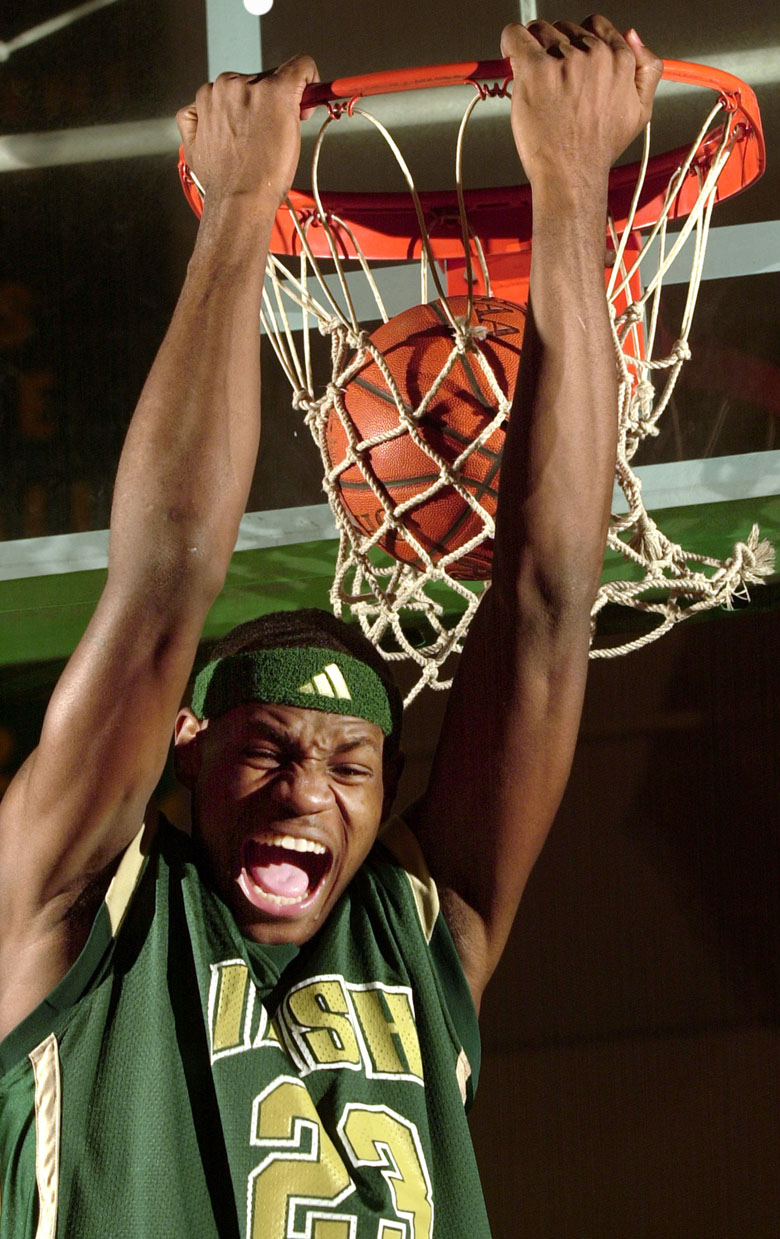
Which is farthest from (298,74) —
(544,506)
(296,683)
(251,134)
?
(296,683)

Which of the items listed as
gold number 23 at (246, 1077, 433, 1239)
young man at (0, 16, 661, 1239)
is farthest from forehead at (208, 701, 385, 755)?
gold number 23 at (246, 1077, 433, 1239)

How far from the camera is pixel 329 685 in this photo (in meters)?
1.55

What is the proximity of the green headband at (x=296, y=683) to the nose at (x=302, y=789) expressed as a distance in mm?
77

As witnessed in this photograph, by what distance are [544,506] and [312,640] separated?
0.36m

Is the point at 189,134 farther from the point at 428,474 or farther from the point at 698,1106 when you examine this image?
the point at 698,1106

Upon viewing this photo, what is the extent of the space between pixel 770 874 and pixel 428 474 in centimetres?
167

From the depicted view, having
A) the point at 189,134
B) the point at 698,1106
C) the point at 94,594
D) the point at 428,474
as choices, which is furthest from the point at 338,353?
the point at 698,1106

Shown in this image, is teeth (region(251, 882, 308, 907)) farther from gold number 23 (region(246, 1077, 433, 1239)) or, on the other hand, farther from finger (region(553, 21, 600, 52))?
finger (region(553, 21, 600, 52))

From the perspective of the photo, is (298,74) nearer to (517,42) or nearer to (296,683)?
(517,42)

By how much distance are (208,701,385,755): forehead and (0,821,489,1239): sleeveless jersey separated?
18 centimetres

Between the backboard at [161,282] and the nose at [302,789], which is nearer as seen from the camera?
the nose at [302,789]

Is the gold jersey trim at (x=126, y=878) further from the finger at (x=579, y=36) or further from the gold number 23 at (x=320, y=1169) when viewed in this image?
the finger at (x=579, y=36)

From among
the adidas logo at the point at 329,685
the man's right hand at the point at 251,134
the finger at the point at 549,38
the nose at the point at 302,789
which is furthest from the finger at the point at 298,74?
the nose at the point at 302,789

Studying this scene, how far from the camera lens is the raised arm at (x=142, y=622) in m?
1.22
